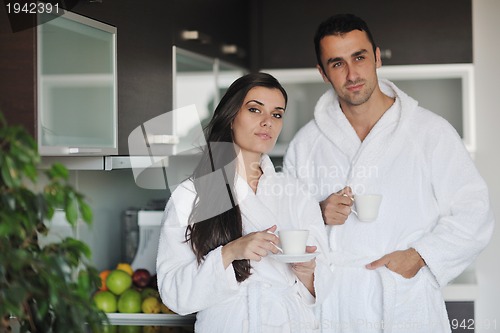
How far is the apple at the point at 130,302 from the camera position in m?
2.27

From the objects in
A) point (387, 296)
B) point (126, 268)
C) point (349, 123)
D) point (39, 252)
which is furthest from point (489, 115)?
point (39, 252)

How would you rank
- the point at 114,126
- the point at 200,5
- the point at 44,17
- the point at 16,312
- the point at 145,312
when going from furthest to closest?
the point at 200,5
the point at 145,312
the point at 114,126
the point at 44,17
the point at 16,312

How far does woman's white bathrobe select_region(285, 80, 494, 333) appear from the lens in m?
1.99

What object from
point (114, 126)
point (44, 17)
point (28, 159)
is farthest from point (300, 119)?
point (28, 159)

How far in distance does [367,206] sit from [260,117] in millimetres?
375

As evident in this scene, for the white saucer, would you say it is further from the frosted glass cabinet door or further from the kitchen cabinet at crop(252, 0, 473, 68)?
the kitchen cabinet at crop(252, 0, 473, 68)

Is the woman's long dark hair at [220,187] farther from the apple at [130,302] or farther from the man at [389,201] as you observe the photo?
the apple at [130,302]

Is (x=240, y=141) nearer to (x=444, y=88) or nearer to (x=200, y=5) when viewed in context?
(x=200, y=5)

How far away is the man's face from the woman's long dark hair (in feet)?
0.96

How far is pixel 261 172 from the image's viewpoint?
192 centimetres

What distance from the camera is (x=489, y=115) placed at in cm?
317

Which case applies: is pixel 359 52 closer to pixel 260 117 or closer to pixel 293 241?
pixel 260 117

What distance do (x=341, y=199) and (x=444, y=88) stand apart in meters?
1.40

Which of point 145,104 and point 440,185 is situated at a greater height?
point 145,104
